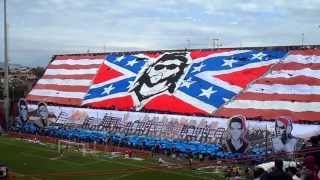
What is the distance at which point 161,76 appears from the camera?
47.7m

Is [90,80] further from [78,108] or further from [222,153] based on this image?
[222,153]

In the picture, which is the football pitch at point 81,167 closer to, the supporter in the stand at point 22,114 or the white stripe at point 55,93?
the white stripe at point 55,93

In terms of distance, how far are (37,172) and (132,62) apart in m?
19.1

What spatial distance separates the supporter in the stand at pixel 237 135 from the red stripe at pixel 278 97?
2.99m

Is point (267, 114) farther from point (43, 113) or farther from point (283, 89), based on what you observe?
point (43, 113)

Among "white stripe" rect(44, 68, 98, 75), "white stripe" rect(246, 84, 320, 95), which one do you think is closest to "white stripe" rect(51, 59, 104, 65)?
"white stripe" rect(44, 68, 98, 75)

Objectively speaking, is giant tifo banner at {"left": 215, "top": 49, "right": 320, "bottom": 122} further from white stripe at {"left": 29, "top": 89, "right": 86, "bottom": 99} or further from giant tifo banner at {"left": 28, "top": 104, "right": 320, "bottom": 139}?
white stripe at {"left": 29, "top": 89, "right": 86, "bottom": 99}

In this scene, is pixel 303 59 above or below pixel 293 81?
above

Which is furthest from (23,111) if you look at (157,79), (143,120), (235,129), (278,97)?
(278,97)

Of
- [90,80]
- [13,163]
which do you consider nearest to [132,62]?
[90,80]

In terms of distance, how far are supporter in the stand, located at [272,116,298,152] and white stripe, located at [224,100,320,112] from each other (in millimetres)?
1674

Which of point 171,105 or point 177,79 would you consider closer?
point 171,105

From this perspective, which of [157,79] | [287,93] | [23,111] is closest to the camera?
[287,93]

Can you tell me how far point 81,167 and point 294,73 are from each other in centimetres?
1462
